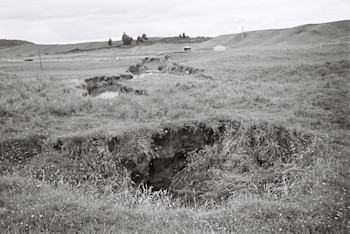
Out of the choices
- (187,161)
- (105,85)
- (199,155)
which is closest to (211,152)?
(199,155)

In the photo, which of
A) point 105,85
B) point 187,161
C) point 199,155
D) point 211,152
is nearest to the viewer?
point 211,152

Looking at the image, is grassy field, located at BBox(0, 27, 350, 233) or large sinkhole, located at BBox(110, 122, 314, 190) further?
large sinkhole, located at BBox(110, 122, 314, 190)

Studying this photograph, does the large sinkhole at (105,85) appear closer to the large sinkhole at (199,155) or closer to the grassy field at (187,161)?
the grassy field at (187,161)

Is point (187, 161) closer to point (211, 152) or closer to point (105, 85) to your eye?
point (211, 152)

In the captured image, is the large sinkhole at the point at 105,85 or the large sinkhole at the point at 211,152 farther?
the large sinkhole at the point at 105,85

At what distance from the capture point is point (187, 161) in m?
12.6

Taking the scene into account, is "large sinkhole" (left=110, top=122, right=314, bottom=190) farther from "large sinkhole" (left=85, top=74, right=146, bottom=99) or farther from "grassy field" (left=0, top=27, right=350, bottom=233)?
"large sinkhole" (left=85, top=74, right=146, bottom=99)

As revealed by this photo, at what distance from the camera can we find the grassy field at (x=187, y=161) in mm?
6453

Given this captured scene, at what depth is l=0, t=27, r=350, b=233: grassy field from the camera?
21.2 feet

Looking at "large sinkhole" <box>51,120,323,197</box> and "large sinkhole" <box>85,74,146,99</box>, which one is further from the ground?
"large sinkhole" <box>85,74,146,99</box>

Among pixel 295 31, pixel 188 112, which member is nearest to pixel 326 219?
pixel 188 112

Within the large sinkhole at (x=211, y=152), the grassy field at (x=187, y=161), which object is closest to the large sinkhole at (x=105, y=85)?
the grassy field at (x=187, y=161)

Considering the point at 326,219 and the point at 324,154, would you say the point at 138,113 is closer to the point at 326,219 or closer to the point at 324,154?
the point at 324,154

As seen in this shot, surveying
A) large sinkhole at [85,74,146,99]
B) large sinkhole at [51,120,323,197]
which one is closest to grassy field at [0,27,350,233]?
large sinkhole at [51,120,323,197]
